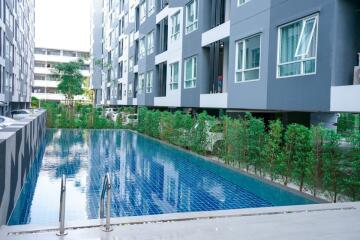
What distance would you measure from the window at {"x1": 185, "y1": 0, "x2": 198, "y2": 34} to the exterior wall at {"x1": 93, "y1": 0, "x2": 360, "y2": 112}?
37 centimetres

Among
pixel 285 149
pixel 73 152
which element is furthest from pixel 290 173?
pixel 73 152

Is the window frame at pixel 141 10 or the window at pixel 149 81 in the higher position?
the window frame at pixel 141 10

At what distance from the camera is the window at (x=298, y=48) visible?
459 inches

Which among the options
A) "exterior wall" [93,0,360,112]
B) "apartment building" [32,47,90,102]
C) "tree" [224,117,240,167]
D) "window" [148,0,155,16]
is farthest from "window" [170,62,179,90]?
"apartment building" [32,47,90,102]

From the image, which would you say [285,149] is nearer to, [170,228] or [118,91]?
[170,228]

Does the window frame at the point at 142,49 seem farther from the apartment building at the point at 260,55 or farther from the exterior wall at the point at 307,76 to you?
the exterior wall at the point at 307,76

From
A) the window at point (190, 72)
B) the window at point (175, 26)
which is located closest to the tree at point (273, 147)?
the window at point (190, 72)

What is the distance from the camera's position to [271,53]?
13.8 m

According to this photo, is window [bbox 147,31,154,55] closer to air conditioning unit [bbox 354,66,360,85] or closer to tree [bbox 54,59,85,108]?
air conditioning unit [bbox 354,66,360,85]

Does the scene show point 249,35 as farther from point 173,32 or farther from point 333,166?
point 173,32

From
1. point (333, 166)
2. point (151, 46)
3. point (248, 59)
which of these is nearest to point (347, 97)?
point (333, 166)

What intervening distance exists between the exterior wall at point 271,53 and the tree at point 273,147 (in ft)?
3.90

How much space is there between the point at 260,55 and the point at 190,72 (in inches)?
331

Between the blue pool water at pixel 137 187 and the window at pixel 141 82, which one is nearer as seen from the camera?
the blue pool water at pixel 137 187
